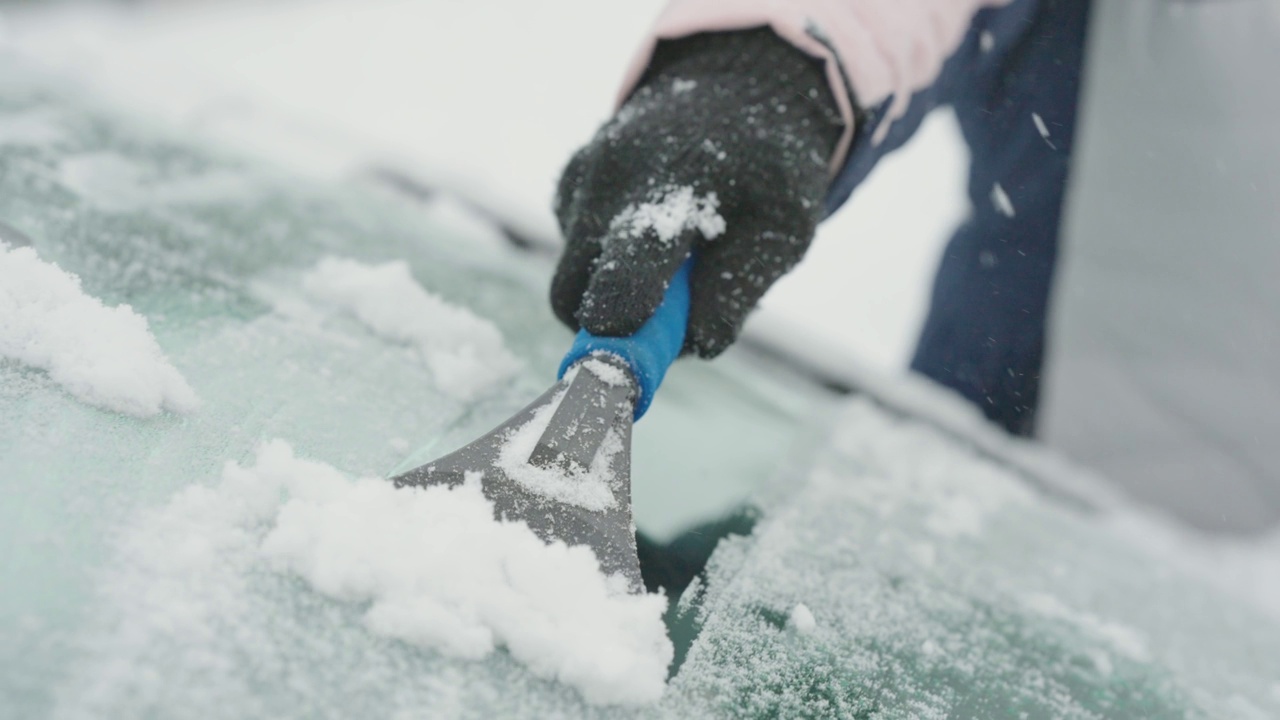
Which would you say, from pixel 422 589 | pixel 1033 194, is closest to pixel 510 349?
pixel 422 589

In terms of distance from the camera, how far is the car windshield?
51cm

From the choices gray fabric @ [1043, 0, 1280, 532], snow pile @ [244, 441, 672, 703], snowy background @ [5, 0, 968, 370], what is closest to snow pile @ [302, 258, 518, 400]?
snow pile @ [244, 441, 672, 703]

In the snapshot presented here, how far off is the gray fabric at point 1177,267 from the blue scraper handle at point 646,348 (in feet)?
4.43

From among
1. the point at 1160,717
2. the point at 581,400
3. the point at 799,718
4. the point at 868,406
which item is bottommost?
the point at 868,406

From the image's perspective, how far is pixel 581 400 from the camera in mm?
734

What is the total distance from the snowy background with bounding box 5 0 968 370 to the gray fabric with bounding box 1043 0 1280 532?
37 cm

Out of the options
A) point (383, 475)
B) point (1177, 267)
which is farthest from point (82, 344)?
point (1177, 267)

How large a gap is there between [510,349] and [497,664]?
1.81 feet

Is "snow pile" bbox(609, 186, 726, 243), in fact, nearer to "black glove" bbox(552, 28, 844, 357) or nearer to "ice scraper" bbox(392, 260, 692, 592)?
"black glove" bbox(552, 28, 844, 357)

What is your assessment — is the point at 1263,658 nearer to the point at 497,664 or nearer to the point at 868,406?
the point at 868,406

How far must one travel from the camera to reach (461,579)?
1.88 ft

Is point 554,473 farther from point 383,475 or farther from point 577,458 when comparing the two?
point 383,475

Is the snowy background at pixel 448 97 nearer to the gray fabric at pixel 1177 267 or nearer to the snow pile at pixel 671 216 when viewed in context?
the gray fabric at pixel 1177 267

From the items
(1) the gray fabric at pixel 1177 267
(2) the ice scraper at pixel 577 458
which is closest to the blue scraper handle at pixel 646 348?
(2) the ice scraper at pixel 577 458
